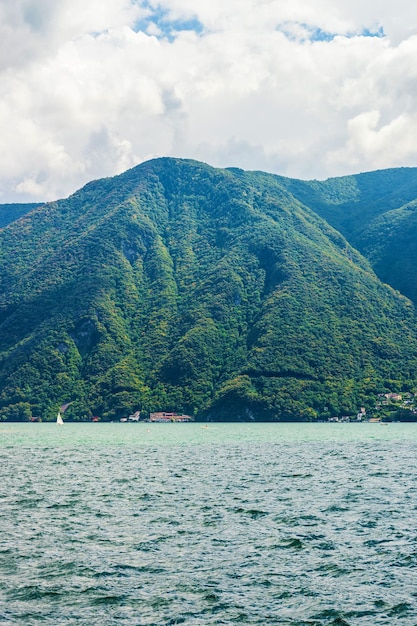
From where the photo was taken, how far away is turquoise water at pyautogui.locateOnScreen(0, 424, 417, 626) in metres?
26.6

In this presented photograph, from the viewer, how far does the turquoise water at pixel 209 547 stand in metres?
26.6

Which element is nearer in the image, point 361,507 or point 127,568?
point 127,568

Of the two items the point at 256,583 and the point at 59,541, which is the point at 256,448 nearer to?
the point at 59,541

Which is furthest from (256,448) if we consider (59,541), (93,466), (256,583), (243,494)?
(256,583)

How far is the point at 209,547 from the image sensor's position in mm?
35938

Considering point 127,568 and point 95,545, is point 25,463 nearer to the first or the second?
point 95,545

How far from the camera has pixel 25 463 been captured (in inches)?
3152

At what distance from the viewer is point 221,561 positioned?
3312cm

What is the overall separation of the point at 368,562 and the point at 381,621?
7793 millimetres

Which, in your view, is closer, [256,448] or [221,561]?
[221,561]

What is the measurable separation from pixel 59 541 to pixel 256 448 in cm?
6659

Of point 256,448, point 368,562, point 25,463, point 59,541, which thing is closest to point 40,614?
point 59,541

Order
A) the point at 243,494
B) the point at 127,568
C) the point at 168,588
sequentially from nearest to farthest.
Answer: the point at 168,588 → the point at 127,568 → the point at 243,494

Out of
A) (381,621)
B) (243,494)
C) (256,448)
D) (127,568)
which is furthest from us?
(256,448)
